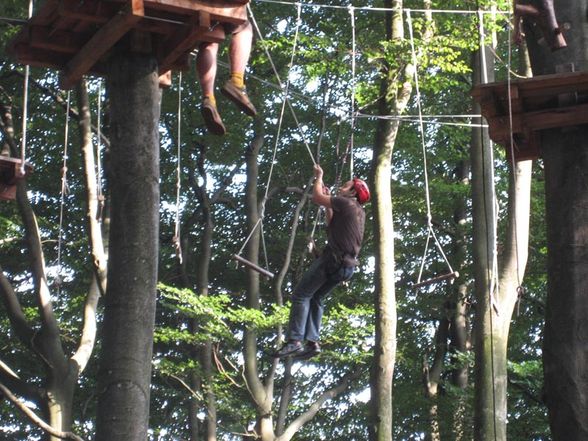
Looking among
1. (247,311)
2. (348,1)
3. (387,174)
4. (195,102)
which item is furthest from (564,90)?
(195,102)

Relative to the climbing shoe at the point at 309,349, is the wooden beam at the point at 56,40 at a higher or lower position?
higher

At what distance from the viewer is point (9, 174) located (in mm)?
9570

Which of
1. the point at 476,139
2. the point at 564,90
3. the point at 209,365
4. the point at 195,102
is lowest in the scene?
→ the point at 564,90

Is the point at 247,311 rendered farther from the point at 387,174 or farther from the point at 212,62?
the point at 212,62

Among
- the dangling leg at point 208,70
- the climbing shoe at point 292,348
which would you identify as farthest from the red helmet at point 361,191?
the dangling leg at point 208,70

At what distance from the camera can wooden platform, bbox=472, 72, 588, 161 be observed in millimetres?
5992

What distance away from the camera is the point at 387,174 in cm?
1155

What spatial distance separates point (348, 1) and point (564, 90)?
1208 cm

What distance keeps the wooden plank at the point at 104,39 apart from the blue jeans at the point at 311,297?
2.52 meters

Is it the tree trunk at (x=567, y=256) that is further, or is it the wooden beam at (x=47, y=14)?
the wooden beam at (x=47, y=14)

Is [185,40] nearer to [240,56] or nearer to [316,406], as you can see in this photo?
[240,56]

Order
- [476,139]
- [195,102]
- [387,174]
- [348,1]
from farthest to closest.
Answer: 1. [195,102]
2. [348,1]
3. [476,139]
4. [387,174]

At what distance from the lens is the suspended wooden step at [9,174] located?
30.0 feet

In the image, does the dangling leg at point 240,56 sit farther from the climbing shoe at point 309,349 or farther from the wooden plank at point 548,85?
the climbing shoe at point 309,349
